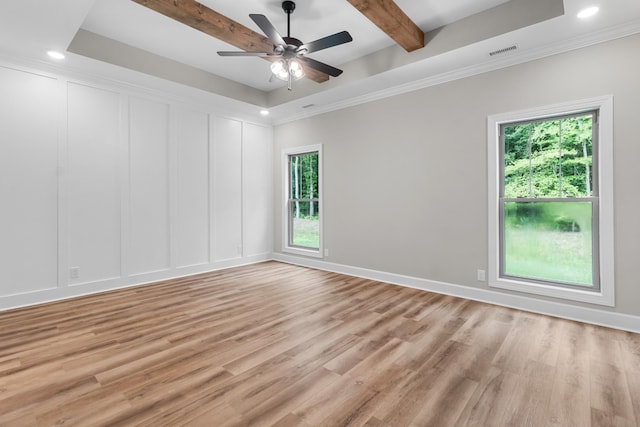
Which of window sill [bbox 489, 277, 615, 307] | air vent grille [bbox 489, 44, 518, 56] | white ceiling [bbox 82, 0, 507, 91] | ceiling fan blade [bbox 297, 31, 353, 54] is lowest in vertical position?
window sill [bbox 489, 277, 615, 307]

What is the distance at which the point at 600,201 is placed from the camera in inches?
117

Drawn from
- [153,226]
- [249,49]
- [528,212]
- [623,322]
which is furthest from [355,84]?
[623,322]

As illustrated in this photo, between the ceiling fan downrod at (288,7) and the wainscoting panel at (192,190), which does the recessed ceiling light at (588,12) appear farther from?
the wainscoting panel at (192,190)

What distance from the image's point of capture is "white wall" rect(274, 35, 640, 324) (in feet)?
9.42

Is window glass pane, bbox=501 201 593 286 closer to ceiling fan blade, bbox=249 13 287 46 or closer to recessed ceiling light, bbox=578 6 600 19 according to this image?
recessed ceiling light, bbox=578 6 600 19

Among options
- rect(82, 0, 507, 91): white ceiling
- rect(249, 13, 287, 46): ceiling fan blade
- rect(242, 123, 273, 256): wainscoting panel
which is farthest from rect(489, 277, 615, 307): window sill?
rect(242, 123, 273, 256): wainscoting panel

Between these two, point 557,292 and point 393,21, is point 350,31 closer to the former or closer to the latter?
point 393,21

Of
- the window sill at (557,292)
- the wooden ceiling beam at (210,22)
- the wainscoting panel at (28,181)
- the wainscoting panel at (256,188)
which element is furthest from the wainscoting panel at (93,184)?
the window sill at (557,292)

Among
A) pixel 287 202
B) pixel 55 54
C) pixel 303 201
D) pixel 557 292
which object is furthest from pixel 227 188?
pixel 557 292

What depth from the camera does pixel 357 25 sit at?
3.42 metres

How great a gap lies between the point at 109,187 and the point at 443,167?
444 cm

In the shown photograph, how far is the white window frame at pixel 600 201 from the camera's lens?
291 centimetres

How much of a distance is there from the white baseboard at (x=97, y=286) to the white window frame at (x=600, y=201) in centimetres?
418

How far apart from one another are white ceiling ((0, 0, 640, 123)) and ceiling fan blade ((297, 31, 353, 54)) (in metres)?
0.51
